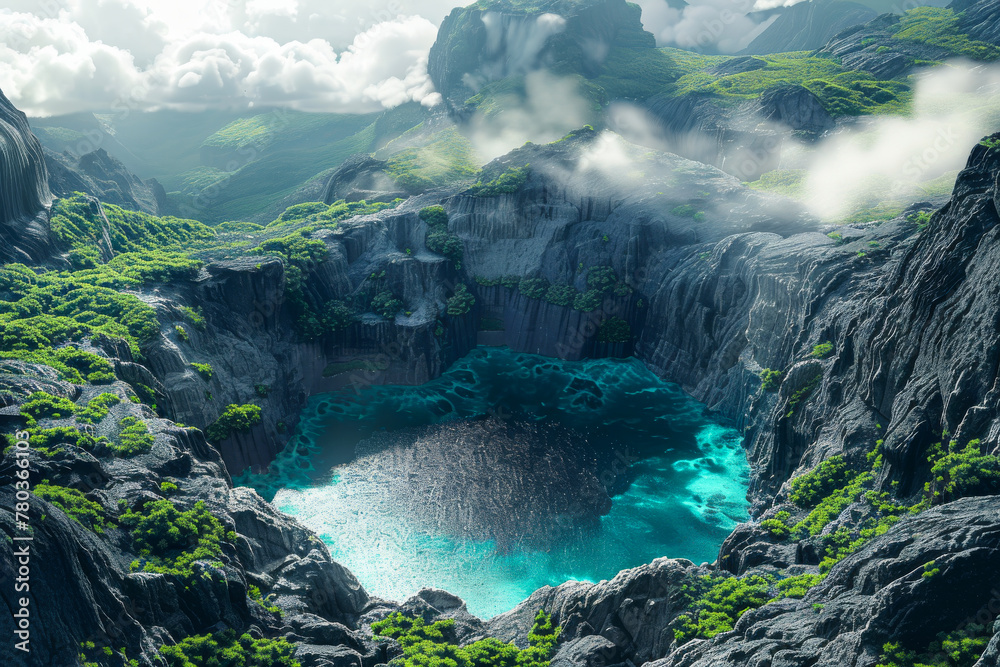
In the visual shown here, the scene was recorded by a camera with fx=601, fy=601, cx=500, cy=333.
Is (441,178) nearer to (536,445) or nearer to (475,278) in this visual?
(475,278)

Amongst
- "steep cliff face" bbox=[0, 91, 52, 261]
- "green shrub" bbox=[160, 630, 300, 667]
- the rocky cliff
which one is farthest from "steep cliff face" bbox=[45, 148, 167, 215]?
"green shrub" bbox=[160, 630, 300, 667]

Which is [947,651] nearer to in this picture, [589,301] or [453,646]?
[453,646]

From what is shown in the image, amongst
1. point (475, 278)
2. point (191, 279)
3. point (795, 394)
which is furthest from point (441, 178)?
point (795, 394)

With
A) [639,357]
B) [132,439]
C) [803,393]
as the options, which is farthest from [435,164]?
[132,439]

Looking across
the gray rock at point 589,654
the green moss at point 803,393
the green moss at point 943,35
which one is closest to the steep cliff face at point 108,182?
the gray rock at point 589,654

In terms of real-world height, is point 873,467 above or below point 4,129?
below

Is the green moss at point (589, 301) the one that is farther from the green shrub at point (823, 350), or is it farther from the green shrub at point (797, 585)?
the green shrub at point (797, 585)
